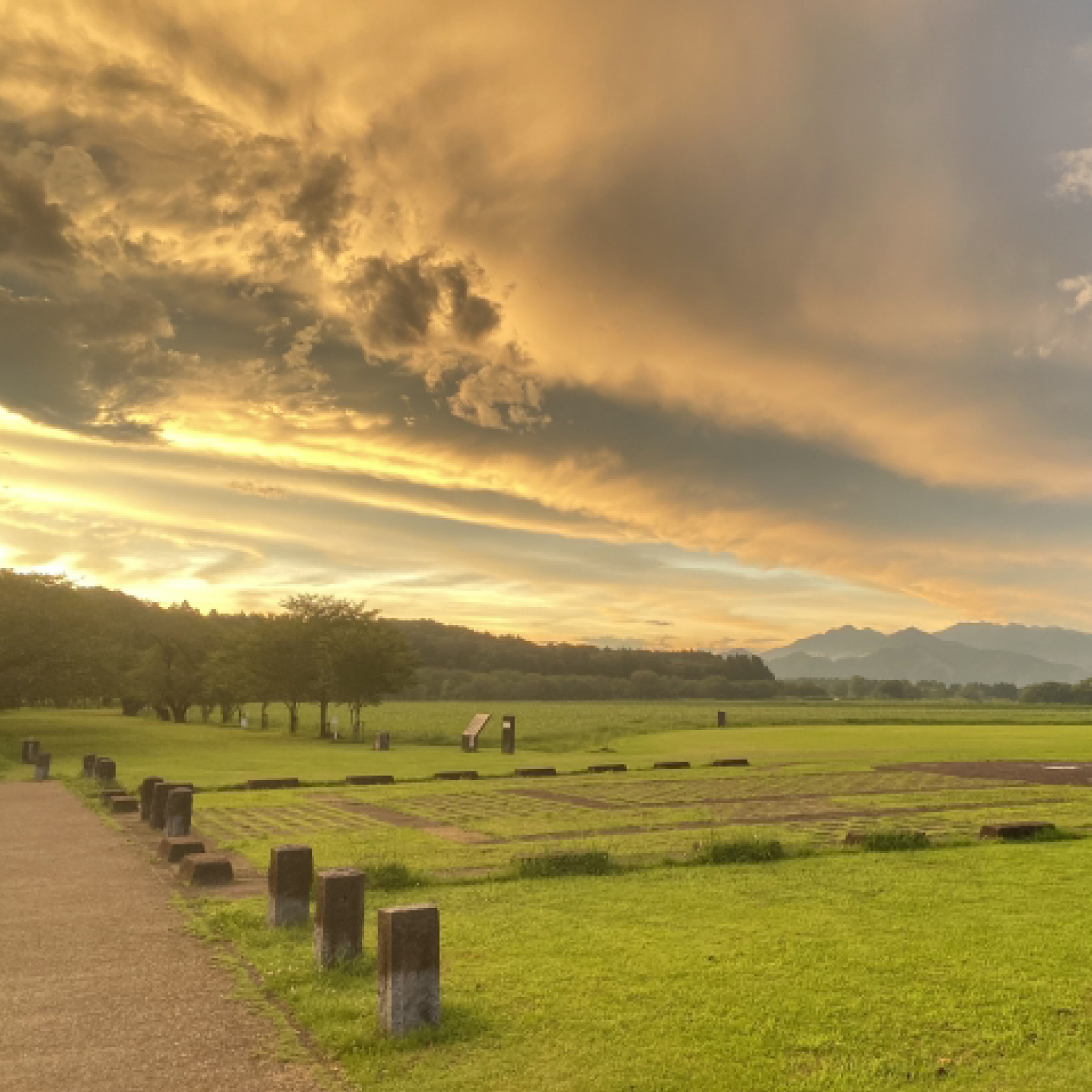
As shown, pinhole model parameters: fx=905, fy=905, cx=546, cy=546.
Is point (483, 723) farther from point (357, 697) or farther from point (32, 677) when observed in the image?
point (32, 677)

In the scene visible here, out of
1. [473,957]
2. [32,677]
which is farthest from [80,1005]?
[32,677]

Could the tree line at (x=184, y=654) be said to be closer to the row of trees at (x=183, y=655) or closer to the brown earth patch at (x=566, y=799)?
the row of trees at (x=183, y=655)

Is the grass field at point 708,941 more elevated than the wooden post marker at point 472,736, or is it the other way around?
the grass field at point 708,941

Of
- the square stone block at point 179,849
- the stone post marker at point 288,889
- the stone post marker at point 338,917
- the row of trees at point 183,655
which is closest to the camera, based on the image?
the stone post marker at point 338,917

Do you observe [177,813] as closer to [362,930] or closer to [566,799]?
[362,930]

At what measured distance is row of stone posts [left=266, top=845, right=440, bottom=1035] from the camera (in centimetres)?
714

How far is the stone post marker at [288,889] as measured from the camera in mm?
10492

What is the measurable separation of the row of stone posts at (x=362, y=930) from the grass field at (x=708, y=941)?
7.6 inches

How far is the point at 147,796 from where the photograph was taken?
796 inches

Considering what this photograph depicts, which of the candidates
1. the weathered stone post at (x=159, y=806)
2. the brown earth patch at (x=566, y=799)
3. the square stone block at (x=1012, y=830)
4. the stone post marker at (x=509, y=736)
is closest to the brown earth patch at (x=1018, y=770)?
the square stone block at (x=1012, y=830)

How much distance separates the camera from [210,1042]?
7.14m

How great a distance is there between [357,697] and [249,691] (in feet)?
36.8

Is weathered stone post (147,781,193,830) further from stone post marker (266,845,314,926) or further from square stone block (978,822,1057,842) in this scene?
square stone block (978,822,1057,842)

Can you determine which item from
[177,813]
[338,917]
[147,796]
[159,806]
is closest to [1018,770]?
[177,813]
